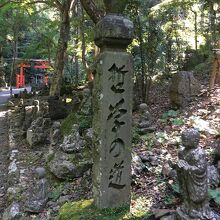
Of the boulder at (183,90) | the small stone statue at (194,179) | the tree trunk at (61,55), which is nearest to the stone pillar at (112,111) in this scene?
the small stone statue at (194,179)

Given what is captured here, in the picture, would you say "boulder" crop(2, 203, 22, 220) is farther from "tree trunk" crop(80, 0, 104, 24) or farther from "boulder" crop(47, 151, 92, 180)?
"tree trunk" crop(80, 0, 104, 24)

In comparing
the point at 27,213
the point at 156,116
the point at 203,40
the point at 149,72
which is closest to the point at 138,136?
the point at 156,116

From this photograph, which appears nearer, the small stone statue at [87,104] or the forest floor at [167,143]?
the forest floor at [167,143]

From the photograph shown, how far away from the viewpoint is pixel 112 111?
172 inches

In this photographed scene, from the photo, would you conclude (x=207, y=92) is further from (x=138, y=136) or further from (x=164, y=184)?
(x=164, y=184)

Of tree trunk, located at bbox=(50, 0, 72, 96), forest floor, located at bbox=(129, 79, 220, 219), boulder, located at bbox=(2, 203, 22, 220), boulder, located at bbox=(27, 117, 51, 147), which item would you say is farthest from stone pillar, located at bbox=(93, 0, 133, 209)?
tree trunk, located at bbox=(50, 0, 72, 96)

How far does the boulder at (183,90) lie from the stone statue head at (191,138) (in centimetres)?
525

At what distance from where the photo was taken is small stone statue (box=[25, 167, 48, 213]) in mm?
6352

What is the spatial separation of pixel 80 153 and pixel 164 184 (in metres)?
2.70

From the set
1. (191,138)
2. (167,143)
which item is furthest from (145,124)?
(191,138)

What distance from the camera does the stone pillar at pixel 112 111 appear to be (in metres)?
4.28

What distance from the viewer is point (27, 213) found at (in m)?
6.40

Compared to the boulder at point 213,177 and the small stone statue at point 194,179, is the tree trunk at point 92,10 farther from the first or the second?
the small stone statue at point 194,179

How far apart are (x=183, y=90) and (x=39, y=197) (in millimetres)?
4854
